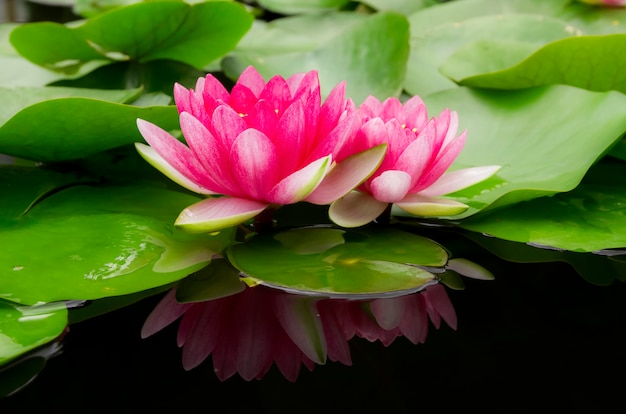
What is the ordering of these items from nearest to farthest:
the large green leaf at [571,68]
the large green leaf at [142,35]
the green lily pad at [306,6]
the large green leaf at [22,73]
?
1. the large green leaf at [571,68]
2. the large green leaf at [142,35]
3. the large green leaf at [22,73]
4. the green lily pad at [306,6]

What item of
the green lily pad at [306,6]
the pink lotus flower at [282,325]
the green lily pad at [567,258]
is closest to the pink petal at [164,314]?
the pink lotus flower at [282,325]

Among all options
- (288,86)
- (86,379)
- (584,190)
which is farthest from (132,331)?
(584,190)

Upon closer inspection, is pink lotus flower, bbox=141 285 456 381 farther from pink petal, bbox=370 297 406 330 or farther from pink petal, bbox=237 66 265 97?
pink petal, bbox=237 66 265 97

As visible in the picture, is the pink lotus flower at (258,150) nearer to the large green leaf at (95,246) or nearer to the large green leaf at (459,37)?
the large green leaf at (95,246)

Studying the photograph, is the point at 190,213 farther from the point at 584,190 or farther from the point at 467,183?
the point at 584,190

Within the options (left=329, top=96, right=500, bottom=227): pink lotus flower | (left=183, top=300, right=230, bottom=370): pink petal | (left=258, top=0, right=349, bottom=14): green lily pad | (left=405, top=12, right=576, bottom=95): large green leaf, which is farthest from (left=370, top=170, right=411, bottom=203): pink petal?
(left=258, top=0, right=349, bottom=14): green lily pad

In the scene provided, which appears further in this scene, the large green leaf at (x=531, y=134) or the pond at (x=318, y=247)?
the large green leaf at (x=531, y=134)

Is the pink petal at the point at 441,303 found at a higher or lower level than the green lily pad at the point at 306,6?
lower

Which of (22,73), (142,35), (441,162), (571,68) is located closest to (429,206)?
(441,162)
